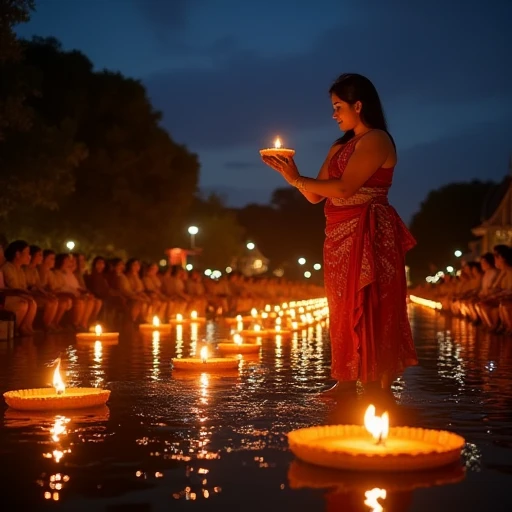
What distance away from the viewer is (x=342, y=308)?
8492 millimetres

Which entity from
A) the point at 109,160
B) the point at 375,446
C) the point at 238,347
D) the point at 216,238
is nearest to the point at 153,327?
the point at 238,347

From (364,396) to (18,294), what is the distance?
10066 millimetres

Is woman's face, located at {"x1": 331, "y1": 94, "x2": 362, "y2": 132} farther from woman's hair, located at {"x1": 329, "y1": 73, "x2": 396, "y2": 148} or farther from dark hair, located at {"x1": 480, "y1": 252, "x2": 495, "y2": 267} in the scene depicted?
dark hair, located at {"x1": 480, "y1": 252, "x2": 495, "y2": 267}

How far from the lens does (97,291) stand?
24.6 metres

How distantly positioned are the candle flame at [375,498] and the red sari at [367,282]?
325cm

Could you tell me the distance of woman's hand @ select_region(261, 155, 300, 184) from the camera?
8.21 m

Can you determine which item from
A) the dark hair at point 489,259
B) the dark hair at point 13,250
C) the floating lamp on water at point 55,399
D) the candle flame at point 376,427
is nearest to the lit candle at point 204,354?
the floating lamp on water at point 55,399

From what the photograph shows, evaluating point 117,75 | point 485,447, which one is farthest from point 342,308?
point 117,75

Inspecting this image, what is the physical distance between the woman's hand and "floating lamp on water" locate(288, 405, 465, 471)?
264 centimetres

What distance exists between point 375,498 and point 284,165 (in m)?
3.74

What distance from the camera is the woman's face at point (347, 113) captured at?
28.0 feet

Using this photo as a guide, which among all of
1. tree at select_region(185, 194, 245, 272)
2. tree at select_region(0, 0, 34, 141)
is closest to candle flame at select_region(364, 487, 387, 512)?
tree at select_region(0, 0, 34, 141)

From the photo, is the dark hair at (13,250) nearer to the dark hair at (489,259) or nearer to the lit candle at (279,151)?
the dark hair at (489,259)

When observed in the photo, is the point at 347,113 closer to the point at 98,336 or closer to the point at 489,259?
the point at 98,336
